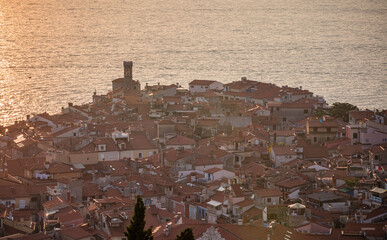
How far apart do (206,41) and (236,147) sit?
345ft

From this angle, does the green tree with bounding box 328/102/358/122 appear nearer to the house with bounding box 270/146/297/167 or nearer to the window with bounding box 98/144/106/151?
the house with bounding box 270/146/297/167

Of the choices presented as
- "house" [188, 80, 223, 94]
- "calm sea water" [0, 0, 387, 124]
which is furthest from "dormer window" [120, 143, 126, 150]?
"house" [188, 80, 223, 94]

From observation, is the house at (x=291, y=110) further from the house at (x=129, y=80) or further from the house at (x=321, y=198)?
the house at (x=321, y=198)

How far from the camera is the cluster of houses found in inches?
1277

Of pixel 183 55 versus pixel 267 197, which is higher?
pixel 267 197

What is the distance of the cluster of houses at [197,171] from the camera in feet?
106

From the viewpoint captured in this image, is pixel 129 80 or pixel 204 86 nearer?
pixel 129 80

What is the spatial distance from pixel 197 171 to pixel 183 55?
87.5m

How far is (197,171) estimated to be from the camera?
43.3 m

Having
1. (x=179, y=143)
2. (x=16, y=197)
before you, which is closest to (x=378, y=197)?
(x=16, y=197)

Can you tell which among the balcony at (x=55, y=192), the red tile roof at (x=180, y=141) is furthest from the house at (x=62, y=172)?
the red tile roof at (x=180, y=141)

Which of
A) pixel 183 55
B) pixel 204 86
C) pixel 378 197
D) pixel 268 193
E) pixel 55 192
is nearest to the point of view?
pixel 378 197

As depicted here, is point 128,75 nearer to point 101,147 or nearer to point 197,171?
point 101,147

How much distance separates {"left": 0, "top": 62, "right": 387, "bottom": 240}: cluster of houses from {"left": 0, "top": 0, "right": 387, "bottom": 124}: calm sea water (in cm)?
1630
